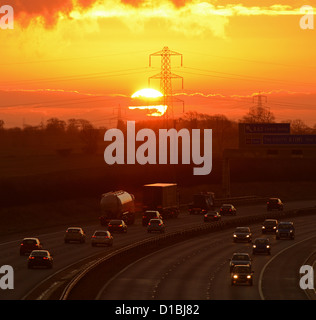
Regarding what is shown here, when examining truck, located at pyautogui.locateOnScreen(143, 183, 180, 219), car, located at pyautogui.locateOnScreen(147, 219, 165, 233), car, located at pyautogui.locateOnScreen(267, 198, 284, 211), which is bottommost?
car, located at pyautogui.locateOnScreen(147, 219, 165, 233)

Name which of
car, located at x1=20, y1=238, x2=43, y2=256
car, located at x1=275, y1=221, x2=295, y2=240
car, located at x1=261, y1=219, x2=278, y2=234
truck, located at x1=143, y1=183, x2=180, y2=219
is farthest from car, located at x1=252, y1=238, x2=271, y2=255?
truck, located at x1=143, y1=183, x2=180, y2=219

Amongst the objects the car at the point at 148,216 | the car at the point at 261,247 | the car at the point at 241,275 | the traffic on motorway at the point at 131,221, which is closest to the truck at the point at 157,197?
the traffic on motorway at the point at 131,221

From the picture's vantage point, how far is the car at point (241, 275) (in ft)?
189

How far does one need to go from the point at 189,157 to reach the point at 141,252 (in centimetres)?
12742

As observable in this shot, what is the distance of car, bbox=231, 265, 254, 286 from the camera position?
57.6 meters

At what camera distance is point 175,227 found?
97.0 meters

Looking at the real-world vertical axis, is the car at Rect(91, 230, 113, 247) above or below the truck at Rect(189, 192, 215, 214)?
below

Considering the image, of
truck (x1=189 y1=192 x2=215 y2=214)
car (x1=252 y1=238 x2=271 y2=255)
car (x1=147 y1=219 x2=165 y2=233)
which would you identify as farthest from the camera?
truck (x1=189 y1=192 x2=215 y2=214)

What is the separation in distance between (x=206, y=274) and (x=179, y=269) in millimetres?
3014

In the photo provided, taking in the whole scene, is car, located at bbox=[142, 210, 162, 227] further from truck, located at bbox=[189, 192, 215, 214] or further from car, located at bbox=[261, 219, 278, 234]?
truck, located at bbox=[189, 192, 215, 214]

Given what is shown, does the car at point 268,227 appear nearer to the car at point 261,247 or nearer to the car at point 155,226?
the car at point 155,226
